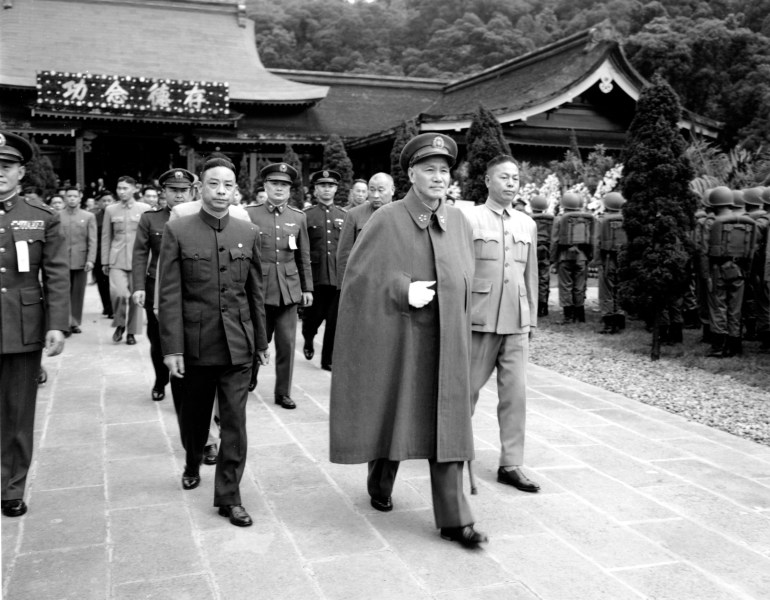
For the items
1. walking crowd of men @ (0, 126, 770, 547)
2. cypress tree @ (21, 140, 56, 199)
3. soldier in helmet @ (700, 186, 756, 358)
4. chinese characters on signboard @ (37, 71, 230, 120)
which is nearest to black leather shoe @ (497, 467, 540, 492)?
walking crowd of men @ (0, 126, 770, 547)

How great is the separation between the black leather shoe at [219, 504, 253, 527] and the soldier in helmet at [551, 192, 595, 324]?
7.88 metres

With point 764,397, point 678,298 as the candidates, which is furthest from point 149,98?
point 764,397

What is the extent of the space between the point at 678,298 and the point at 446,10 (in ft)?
118

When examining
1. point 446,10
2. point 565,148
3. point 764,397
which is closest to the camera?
point 764,397

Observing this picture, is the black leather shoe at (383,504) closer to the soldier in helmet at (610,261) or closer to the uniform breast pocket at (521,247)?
the uniform breast pocket at (521,247)

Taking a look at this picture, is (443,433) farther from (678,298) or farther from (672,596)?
(678,298)

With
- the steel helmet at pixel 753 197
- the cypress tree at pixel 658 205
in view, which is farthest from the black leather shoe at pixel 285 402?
the steel helmet at pixel 753 197

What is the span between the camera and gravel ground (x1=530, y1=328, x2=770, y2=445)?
634 centimetres

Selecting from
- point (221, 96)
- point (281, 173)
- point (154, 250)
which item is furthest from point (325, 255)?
point (221, 96)

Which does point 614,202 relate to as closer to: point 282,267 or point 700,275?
point 700,275

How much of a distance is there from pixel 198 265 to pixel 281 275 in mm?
2340

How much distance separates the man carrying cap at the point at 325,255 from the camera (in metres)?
7.93

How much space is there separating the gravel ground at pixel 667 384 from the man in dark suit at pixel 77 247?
5.78m

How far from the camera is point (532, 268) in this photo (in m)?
4.90
